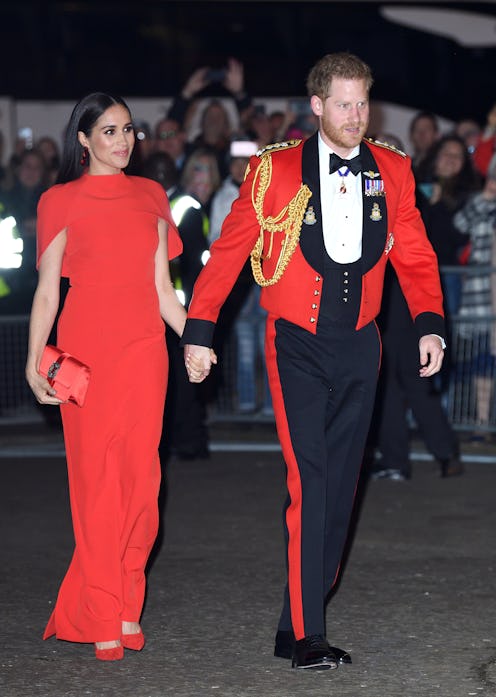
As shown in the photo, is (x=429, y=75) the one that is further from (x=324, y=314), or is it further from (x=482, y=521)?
(x=324, y=314)

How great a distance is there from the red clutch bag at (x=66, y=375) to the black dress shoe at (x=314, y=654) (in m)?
1.22

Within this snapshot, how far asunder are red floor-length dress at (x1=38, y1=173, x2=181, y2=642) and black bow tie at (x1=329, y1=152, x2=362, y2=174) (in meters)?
0.81

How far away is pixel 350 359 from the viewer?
5391 mm

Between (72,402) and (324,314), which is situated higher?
(324,314)

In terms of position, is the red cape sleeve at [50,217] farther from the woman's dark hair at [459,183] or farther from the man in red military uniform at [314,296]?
the woman's dark hair at [459,183]

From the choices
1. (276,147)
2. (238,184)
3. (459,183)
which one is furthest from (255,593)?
(238,184)

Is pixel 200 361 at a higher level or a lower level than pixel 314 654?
higher

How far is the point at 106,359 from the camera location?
18.5ft

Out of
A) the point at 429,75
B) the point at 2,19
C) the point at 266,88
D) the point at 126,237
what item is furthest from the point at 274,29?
the point at 126,237

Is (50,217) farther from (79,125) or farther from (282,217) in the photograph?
(282,217)

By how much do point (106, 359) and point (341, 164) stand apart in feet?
3.83

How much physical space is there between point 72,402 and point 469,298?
5374 millimetres

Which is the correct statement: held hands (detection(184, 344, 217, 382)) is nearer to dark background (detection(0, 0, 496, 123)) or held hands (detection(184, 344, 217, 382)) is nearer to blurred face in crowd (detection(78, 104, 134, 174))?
blurred face in crowd (detection(78, 104, 134, 174))

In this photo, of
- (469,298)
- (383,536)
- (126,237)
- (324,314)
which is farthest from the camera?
(469,298)
